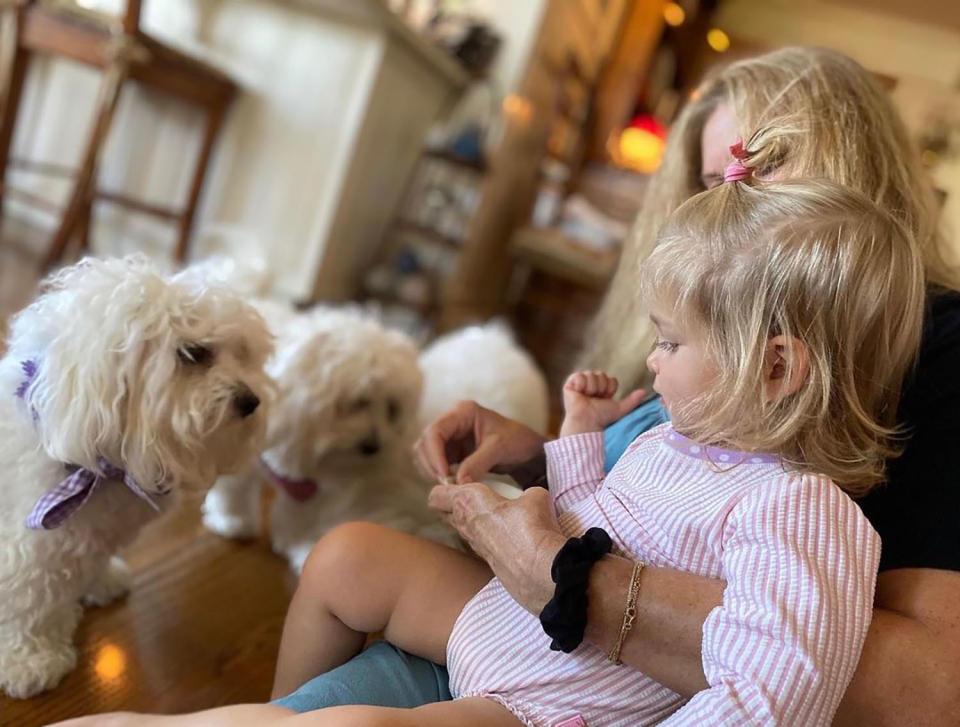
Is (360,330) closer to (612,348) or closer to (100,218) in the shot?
(612,348)

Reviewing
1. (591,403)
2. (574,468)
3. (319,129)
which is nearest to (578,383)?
(591,403)

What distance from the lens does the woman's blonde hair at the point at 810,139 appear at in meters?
0.90

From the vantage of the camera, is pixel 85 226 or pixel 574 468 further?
pixel 85 226

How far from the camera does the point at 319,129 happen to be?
278 cm

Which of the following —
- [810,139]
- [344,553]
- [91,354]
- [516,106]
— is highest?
[516,106]

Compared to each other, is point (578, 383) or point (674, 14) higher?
point (674, 14)

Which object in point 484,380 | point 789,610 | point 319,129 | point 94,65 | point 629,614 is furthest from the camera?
point 319,129

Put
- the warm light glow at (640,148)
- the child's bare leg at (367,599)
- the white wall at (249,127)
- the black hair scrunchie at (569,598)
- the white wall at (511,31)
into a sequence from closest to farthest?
the black hair scrunchie at (569,598) < the child's bare leg at (367,599) < the white wall at (249,127) < the white wall at (511,31) < the warm light glow at (640,148)

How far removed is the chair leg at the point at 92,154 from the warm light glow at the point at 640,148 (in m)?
3.12

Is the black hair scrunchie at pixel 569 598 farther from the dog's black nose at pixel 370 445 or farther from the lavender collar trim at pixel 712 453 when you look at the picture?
the dog's black nose at pixel 370 445

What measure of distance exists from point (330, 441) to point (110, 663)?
1.84ft

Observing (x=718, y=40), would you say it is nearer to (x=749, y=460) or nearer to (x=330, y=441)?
(x=330, y=441)

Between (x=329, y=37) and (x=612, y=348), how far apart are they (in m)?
1.96

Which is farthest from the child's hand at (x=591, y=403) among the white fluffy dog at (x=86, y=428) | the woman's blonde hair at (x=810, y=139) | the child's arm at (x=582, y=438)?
the white fluffy dog at (x=86, y=428)
